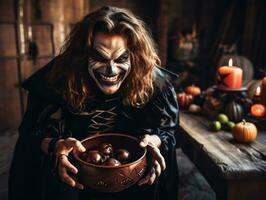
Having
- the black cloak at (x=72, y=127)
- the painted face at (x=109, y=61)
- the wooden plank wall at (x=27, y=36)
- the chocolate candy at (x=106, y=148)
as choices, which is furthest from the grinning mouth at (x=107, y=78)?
the wooden plank wall at (x=27, y=36)

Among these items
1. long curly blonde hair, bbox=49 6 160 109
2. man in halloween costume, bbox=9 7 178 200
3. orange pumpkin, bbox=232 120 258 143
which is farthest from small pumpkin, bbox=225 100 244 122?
long curly blonde hair, bbox=49 6 160 109

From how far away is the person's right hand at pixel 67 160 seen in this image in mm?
1227

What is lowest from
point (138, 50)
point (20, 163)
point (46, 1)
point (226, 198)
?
point (226, 198)

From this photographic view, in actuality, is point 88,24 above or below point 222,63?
above

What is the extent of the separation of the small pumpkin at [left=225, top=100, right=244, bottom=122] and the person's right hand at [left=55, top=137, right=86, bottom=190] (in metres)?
1.09

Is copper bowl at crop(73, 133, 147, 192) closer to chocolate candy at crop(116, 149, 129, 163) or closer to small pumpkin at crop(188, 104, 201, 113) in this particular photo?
chocolate candy at crop(116, 149, 129, 163)

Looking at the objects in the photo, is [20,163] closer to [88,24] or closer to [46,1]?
[88,24]

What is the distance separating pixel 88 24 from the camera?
53.5 inches

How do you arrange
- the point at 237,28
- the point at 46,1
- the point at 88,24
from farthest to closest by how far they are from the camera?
the point at 237,28 < the point at 46,1 < the point at 88,24

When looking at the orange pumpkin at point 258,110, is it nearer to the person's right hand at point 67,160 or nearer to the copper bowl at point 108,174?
the copper bowl at point 108,174

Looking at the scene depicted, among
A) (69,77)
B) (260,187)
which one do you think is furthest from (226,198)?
(69,77)

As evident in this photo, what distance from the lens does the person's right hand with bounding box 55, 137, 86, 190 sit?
123 cm

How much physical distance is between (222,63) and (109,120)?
221cm

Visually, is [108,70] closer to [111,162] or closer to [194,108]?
[111,162]
